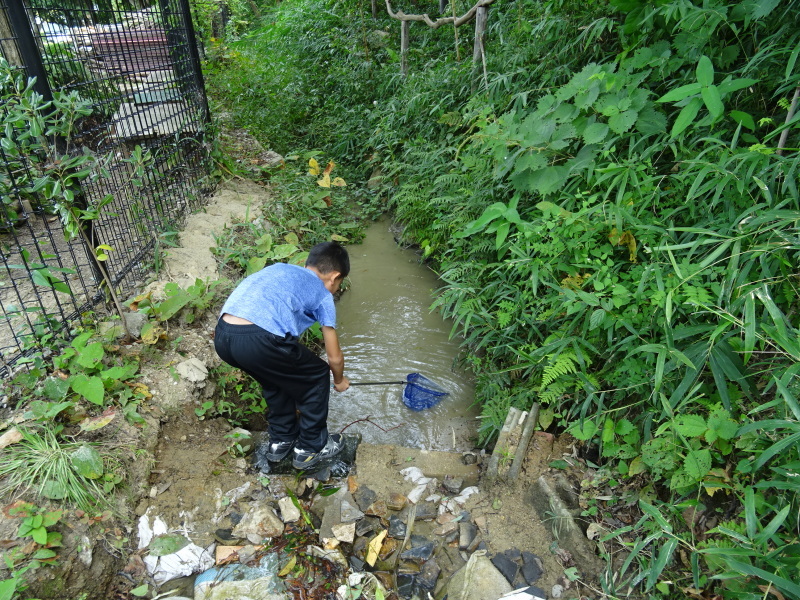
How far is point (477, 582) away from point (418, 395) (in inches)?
62.9

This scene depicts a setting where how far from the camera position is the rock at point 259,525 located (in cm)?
226

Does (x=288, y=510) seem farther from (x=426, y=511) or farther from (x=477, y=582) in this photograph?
(x=477, y=582)

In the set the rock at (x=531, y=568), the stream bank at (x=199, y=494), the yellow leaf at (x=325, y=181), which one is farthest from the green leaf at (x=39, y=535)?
the yellow leaf at (x=325, y=181)

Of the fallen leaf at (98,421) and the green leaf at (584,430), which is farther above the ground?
the fallen leaf at (98,421)

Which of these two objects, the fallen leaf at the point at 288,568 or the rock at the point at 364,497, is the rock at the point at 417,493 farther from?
the fallen leaf at the point at 288,568

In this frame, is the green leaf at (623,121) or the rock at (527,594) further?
the green leaf at (623,121)

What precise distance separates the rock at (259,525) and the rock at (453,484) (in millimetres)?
897

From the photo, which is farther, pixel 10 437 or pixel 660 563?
pixel 10 437

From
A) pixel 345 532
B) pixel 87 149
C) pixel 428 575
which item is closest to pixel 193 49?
pixel 87 149

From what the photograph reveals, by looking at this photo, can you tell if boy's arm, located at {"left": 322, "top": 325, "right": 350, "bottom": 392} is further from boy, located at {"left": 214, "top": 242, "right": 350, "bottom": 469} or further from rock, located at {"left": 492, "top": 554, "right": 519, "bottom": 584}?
rock, located at {"left": 492, "top": 554, "right": 519, "bottom": 584}

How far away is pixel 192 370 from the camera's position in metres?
2.95

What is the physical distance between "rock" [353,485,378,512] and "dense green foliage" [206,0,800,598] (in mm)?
810

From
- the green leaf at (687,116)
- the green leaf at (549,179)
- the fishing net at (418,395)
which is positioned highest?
the green leaf at (687,116)

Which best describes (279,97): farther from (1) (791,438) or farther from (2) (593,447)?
(1) (791,438)
